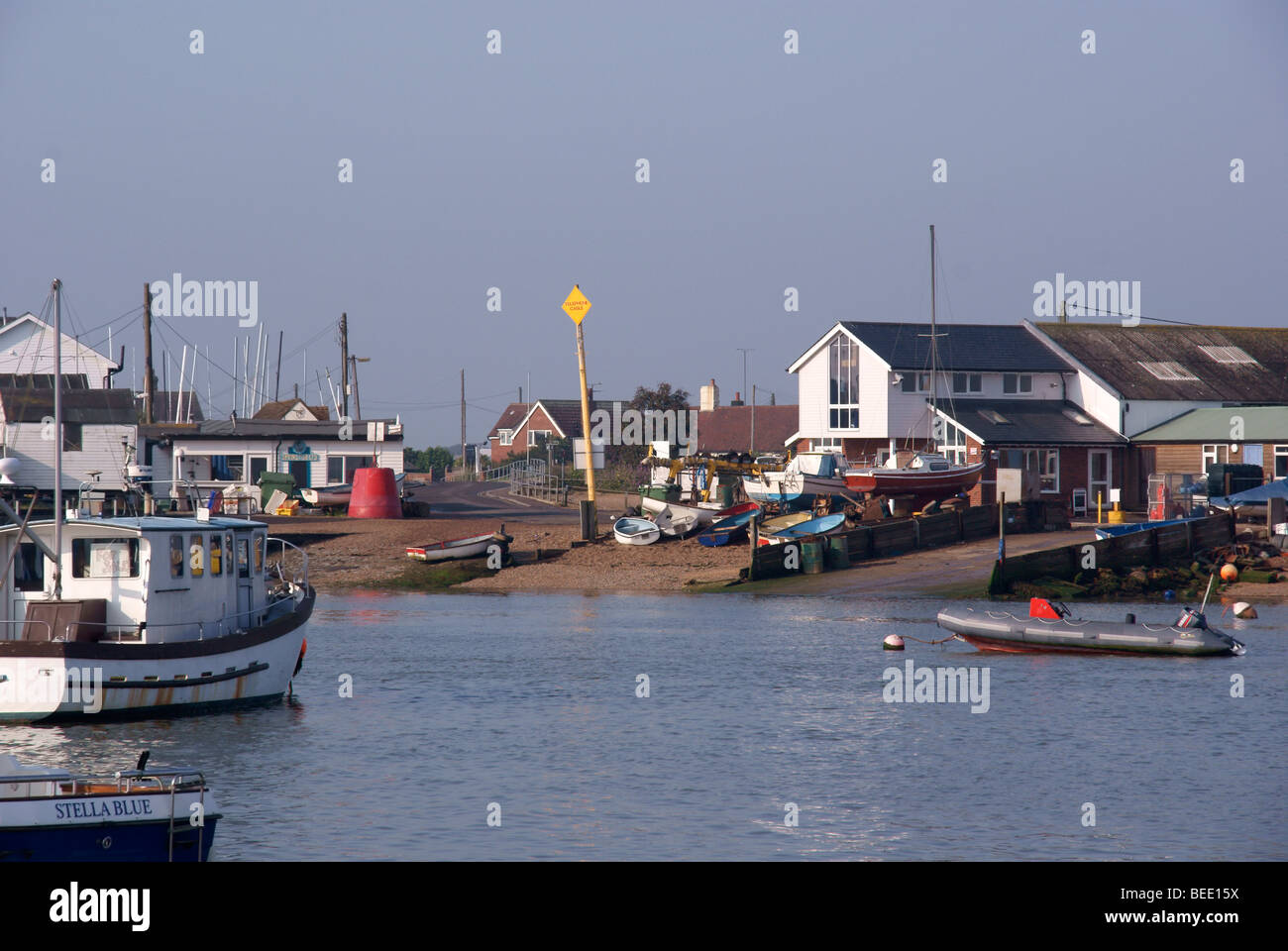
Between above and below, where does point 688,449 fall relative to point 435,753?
above

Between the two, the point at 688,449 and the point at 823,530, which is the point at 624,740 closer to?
the point at 823,530

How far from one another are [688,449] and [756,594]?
1858 centimetres

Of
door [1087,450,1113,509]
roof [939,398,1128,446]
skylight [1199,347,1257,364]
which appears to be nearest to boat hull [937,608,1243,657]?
roof [939,398,1128,446]

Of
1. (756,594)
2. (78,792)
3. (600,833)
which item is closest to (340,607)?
(756,594)

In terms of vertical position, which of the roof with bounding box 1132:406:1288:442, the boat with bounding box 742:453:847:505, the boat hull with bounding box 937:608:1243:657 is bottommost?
the boat hull with bounding box 937:608:1243:657

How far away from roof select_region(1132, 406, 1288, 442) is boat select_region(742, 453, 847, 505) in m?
13.9

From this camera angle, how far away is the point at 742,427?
10475cm

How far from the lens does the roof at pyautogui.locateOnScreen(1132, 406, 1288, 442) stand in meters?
54.6

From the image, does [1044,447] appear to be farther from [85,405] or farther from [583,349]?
[85,405]

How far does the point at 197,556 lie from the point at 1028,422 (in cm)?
4173

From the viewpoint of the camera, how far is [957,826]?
17.6 m

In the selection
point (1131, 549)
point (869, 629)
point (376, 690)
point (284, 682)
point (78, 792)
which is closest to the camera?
point (78, 792)

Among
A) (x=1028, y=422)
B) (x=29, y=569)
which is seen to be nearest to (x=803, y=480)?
(x=1028, y=422)

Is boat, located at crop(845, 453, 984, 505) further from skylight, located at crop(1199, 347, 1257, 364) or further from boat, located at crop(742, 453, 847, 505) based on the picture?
skylight, located at crop(1199, 347, 1257, 364)
